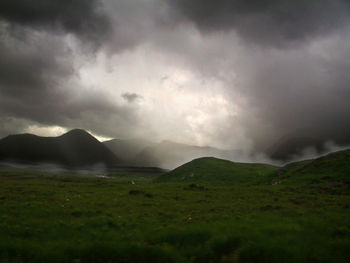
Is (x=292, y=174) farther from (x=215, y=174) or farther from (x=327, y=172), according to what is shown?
(x=215, y=174)

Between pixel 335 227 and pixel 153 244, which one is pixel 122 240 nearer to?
pixel 153 244

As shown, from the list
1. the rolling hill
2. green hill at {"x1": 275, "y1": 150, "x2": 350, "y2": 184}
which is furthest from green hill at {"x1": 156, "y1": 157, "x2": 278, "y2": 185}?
green hill at {"x1": 275, "y1": 150, "x2": 350, "y2": 184}

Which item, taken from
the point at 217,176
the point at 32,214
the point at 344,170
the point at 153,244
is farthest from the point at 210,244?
the point at 217,176

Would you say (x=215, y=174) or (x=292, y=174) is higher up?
(x=292, y=174)

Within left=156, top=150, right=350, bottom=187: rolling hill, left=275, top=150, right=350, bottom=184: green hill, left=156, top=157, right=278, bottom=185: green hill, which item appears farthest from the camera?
left=156, top=157, right=278, bottom=185: green hill

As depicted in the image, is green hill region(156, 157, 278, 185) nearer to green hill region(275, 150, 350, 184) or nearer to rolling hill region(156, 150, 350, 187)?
rolling hill region(156, 150, 350, 187)

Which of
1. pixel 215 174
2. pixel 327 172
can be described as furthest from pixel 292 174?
pixel 215 174

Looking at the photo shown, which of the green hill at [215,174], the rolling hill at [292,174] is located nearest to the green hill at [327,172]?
the rolling hill at [292,174]

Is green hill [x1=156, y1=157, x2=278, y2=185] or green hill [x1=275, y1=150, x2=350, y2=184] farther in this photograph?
green hill [x1=156, y1=157, x2=278, y2=185]

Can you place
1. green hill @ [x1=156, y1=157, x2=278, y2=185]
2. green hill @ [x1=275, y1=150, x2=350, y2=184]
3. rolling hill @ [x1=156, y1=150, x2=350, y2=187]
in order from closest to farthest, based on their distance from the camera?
green hill @ [x1=275, y1=150, x2=350, y2=184], rolling hill @ [x1=156, y1=150, x2=350, y2=187], green hill @ [x1=156, y1=157, x2=278, y2=185]

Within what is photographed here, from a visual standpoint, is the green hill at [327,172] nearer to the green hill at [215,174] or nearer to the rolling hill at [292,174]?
the rolling hill at [292,174]

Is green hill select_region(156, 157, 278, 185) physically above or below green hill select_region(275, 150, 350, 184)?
below

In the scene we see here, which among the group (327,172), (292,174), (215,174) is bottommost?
(215,174)

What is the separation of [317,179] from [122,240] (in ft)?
207
